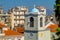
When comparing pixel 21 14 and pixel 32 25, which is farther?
pixel 21 14

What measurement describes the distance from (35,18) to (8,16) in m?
48.6

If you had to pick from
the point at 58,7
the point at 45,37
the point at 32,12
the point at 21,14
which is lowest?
the point at 21,14

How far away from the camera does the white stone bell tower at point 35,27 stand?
33469 millimetres

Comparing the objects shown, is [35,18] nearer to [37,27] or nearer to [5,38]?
[37,27]

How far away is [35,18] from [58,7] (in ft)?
44.7

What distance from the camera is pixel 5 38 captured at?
51719mm

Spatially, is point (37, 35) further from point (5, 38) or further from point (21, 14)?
point (21, 14)

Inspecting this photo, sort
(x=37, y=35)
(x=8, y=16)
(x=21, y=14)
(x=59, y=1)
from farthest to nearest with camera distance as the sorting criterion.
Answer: (x=21, y=14), (x=8, y=16), (x=37, y=35), (x=59, y=1)

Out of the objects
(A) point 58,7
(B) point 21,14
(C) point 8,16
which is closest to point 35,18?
(A) point 58,7

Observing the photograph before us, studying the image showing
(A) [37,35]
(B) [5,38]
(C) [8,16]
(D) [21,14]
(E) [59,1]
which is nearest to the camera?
(E) [59,1]

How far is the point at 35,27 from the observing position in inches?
1342

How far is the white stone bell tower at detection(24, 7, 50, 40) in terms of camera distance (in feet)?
110

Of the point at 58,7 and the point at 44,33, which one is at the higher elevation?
the point at 58,7

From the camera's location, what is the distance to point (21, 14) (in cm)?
8894
